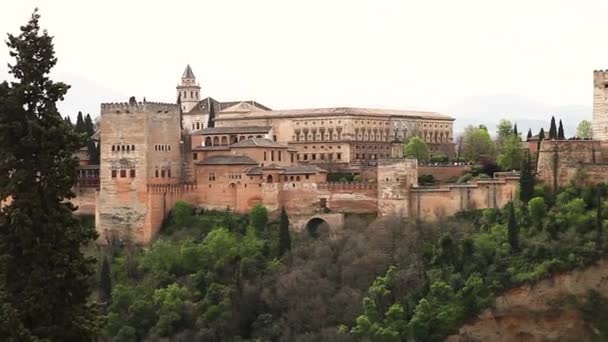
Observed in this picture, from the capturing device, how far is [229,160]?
158 ft

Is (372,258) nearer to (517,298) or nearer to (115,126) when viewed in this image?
(517,298)

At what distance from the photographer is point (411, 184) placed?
45094mm

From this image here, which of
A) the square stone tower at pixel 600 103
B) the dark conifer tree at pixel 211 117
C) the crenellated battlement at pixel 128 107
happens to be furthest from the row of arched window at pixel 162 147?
the square stone tower at pixel 600 103

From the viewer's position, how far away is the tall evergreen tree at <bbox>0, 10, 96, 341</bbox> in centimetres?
1620

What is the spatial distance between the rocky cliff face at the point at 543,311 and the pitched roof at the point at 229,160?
507 inches

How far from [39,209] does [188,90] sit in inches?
2508

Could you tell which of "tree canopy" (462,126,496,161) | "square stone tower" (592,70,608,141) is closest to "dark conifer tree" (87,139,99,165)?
"tree canopy" (462,126,496,161)

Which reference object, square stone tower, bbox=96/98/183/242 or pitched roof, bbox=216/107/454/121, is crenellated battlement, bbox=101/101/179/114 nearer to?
square stone tower, bbox=96/98/183/242

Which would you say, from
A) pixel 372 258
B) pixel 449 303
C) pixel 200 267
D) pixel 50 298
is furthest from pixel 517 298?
pixel 50 298

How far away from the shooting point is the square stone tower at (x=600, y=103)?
146 ft

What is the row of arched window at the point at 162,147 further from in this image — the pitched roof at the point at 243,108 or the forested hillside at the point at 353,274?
the pitched roof at the point at 243,108

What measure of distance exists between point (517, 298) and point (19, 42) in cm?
2592

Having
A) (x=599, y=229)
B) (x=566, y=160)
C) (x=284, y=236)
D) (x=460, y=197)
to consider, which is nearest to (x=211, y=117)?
(x=284, y=236)

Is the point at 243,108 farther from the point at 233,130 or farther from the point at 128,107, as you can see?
the point at 128,107
